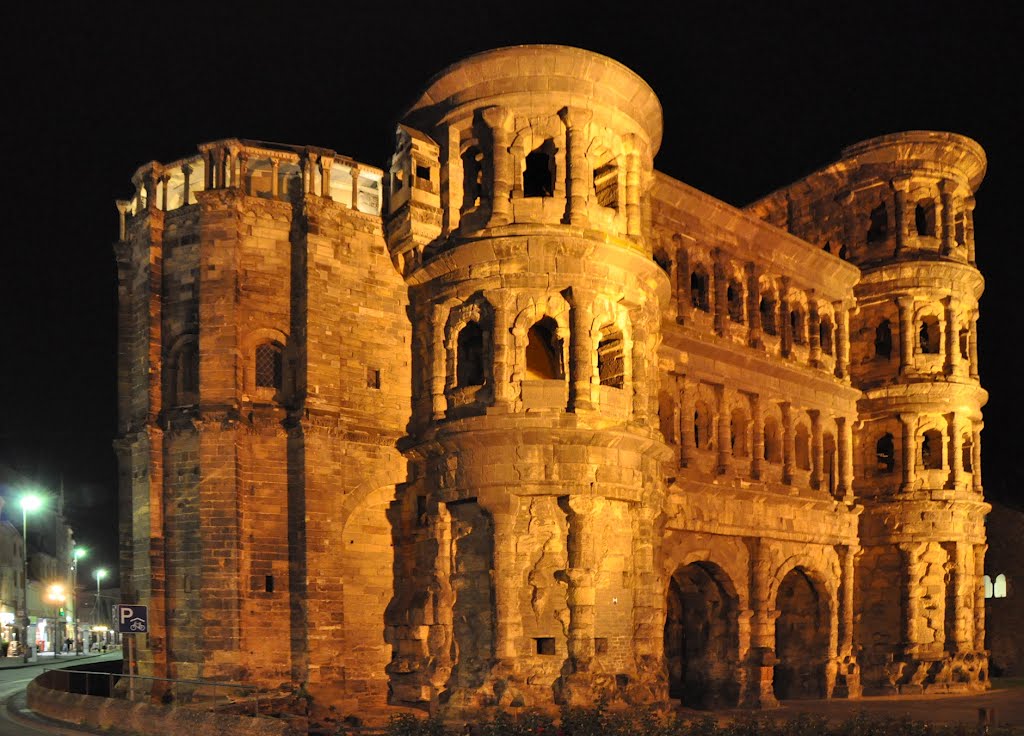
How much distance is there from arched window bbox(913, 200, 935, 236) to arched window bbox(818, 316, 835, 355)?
4.69m

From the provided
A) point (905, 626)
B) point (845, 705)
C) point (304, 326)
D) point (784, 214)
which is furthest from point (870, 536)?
point (304, 326)

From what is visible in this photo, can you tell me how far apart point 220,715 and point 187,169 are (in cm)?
1323

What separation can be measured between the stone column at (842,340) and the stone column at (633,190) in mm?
13446

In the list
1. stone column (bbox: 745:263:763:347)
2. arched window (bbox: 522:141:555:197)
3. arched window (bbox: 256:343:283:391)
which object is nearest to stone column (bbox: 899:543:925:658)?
stone column (bbox: 745:263:763:347)

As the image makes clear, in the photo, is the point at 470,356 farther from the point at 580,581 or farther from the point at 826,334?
the point at 826,334

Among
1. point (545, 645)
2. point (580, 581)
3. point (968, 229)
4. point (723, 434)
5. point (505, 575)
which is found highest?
point (968, 229)

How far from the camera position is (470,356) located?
87.7 feet

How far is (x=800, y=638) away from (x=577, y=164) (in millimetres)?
17654

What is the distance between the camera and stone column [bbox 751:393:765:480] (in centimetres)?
3241

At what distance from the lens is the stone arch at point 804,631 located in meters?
33.9

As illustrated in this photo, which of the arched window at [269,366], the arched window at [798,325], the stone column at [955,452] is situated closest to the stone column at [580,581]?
the arched window at [269,366]

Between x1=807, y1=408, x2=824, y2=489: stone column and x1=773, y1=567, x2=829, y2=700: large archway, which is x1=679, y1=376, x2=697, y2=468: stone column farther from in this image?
x1=773, y1=567, x2=829, y2=700: large archway

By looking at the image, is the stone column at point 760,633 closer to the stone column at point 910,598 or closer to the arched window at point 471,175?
the stone column at point 910,598

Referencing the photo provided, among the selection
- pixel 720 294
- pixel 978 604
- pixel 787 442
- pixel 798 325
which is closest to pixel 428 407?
pixel 720 294
